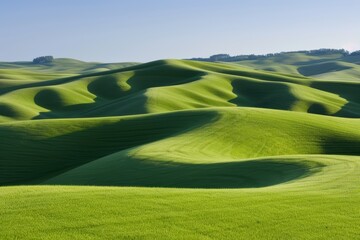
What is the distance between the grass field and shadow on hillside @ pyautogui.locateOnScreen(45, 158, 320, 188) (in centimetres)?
7

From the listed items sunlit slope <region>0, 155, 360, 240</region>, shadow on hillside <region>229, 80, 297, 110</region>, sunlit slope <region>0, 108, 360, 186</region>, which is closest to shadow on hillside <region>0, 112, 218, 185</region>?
sunlit slope <region>0, 108, 360, 186</region>

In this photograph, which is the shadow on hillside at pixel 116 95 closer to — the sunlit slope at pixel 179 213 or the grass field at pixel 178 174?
the grass field at pixel 178 174

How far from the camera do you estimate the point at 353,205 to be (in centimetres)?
1505

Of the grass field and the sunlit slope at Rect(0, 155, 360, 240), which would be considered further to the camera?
the grass field

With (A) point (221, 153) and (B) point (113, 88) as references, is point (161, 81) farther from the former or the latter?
(A) point (221, 153)

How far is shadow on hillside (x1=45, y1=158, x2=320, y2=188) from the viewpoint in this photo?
22484mm

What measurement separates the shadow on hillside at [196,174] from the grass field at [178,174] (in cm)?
7

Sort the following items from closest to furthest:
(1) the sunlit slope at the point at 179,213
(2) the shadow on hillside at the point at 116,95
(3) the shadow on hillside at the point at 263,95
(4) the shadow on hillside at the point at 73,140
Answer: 1. (1) the sunlit slope at the point at 179,213
2. (4) the shadow on hillside at the point at 73,140
3. (2) the shadow on hillside at the point at 116,95
4. (3) the shadow on hillside at the point at 263,95

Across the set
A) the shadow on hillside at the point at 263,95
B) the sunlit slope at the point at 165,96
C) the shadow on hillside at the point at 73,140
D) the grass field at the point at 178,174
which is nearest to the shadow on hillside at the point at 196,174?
the grass field at the point at 178,174

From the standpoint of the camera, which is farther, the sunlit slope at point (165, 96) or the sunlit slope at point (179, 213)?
the sunlit slope at point (165, 96)

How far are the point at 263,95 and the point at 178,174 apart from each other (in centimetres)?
7609

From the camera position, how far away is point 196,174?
24203 mm

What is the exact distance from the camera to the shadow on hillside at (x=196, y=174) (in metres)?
22.5

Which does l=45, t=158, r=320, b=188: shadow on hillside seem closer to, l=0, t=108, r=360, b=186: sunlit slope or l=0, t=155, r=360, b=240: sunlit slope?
l=0, t=108, r=360, b=186: sunlit slope
